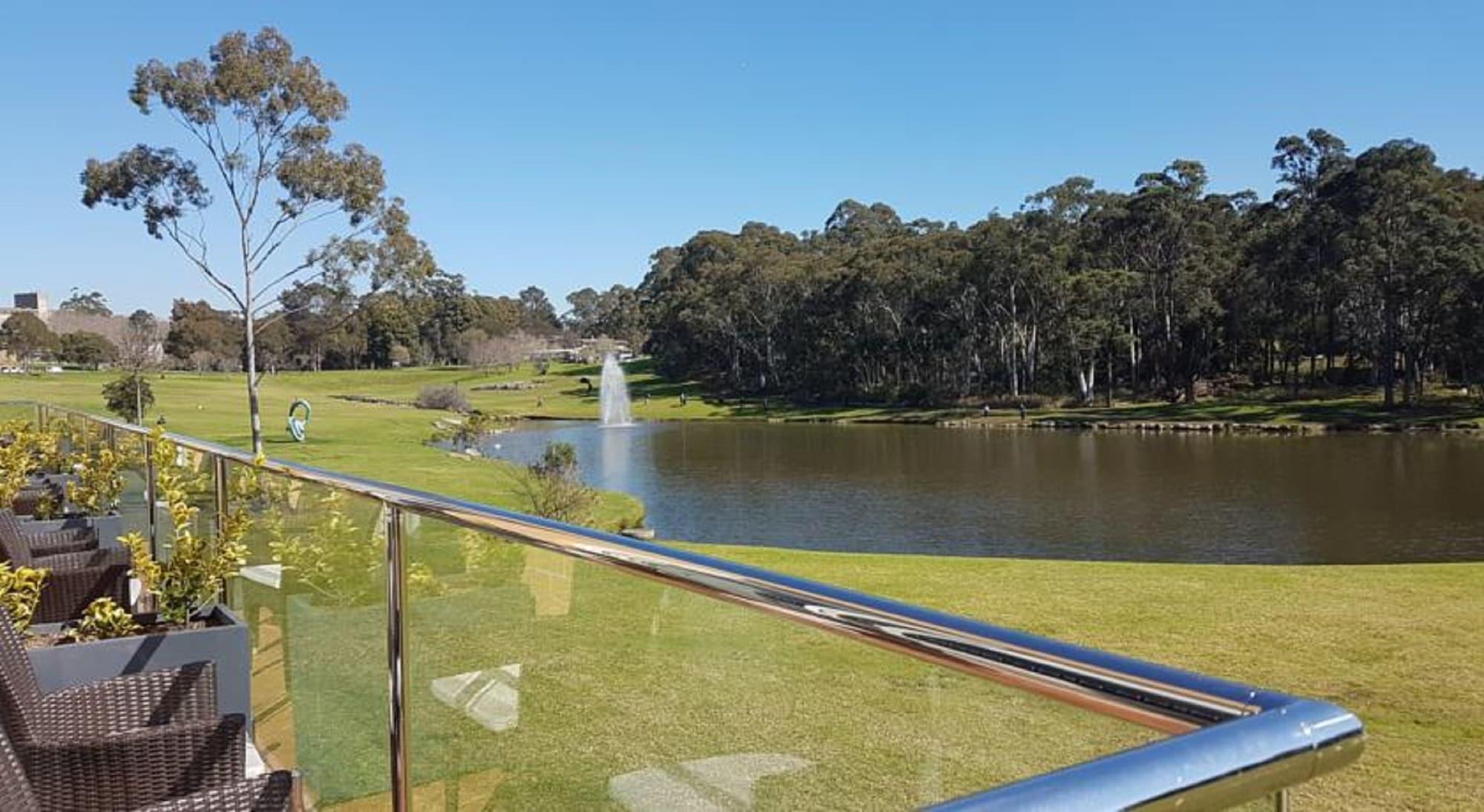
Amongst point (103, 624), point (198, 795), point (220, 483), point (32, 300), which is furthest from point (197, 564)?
point (32, 300)

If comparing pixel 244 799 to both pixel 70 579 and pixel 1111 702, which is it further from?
pixel 70 579

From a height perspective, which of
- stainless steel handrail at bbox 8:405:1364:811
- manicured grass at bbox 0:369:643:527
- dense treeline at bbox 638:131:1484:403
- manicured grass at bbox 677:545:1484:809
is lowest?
manicured grass at bbox 677:545:1484:809

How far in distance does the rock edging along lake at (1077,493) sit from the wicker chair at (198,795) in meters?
12.7

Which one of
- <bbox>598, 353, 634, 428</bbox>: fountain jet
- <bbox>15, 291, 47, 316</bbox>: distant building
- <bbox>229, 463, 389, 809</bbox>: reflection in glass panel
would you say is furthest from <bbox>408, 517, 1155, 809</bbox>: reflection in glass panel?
<bbox>15, 291, 47, 316</bbox>: distant building

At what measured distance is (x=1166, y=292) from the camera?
43.1 metres

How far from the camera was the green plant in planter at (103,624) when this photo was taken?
9.35 feet

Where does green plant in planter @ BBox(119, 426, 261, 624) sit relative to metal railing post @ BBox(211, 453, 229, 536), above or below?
below

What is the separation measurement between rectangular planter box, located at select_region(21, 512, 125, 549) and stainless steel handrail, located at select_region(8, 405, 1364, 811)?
4068mm

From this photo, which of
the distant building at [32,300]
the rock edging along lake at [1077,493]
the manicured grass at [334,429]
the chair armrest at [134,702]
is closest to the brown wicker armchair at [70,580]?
the chair armrest at [134,702]

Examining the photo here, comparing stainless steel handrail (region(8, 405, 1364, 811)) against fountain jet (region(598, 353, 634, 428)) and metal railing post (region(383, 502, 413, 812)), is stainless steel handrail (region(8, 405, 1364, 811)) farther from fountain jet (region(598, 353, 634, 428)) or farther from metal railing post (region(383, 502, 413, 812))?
fountain jet (region(598, 353, 634, 428))

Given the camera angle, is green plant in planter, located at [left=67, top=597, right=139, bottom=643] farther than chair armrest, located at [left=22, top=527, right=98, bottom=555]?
No

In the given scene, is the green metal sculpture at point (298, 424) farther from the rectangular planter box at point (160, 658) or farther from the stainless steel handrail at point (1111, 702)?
the stainless steel handrail at point (1111, 702)

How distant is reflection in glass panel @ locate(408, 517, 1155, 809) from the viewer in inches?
52.0

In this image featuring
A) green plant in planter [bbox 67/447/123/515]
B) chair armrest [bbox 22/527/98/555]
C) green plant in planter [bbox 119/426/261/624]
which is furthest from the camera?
green plant in planter [bbox 67/447/123/515]
